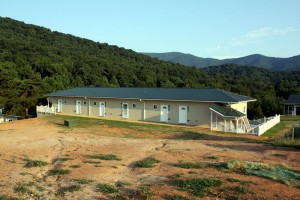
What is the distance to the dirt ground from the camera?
7.96 metres

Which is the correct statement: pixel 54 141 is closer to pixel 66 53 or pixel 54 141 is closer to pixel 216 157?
pixel 216 157

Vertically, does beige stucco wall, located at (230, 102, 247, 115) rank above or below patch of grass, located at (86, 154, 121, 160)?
above

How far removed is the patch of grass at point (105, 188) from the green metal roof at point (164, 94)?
57.1 ft

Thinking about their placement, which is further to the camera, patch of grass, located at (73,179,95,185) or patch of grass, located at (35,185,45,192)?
patch of grass, located at (73,179,95,185)

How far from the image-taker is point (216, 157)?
1190 cm

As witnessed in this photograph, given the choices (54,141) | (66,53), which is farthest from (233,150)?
(66,53)

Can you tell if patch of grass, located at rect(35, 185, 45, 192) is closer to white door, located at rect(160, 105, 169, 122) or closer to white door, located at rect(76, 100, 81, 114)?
white door, located at rect(160, 105, 169, 122)

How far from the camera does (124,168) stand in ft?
34.2

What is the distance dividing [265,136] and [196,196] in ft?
52.1

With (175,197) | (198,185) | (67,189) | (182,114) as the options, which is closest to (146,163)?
(198,185)

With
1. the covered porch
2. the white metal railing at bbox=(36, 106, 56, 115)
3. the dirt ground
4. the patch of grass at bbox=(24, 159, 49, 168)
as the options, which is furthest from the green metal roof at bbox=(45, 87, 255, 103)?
the patch of grass at bbox=(24, 159, 49, 168)

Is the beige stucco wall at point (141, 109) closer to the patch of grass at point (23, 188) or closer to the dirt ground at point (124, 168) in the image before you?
the dirt ground at point (124, 168)

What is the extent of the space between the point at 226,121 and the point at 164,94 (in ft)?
21.5

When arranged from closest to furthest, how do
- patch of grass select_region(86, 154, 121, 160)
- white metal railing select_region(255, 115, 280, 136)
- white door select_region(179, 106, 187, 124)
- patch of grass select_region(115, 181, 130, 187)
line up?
patch of grass select_region(115, 181, 130, 187), patch of grass select_region(86, 154, 121, 160), white metal railing select_region(255, 115, 280, 136), white door select_region(179, 106, 187, 124)
